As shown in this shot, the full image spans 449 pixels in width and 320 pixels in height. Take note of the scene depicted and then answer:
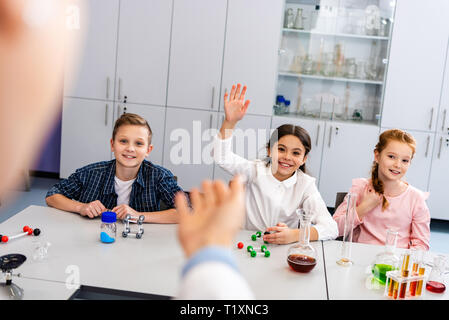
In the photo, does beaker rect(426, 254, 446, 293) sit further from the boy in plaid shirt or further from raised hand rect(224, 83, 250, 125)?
the boy in plaid shirt

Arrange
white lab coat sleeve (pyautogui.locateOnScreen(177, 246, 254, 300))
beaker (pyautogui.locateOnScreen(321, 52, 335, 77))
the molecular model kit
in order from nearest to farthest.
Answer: white lab coat sleeve (pyautogui.locateOnScreen(177, 246, 254, 300)) → the molecular model kit → beaker (pyautogui.locateOnScreen(321, 52, 335, 77))

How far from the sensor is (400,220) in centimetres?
198

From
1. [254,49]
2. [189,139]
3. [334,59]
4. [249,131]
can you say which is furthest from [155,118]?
[334,59]

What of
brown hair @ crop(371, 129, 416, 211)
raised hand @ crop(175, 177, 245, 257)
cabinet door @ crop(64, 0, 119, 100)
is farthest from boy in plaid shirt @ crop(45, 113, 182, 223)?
cabinet door @ crop(64, 0, 119, 100)

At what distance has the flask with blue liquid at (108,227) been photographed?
143cm

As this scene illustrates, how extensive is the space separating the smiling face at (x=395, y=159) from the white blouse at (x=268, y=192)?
34 cm

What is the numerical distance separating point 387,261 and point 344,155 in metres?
2.48

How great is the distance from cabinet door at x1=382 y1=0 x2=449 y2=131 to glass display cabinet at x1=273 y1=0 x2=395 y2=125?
0.34 ft

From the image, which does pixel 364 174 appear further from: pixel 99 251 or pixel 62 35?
pixel 62 35

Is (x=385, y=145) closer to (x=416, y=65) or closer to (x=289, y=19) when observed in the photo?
(x=416, y=65)

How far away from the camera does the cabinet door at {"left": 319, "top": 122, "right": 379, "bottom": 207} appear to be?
3.64 meters

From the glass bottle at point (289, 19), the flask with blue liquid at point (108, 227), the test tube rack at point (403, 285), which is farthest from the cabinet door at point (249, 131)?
the test tube rack at point (403, 285)
